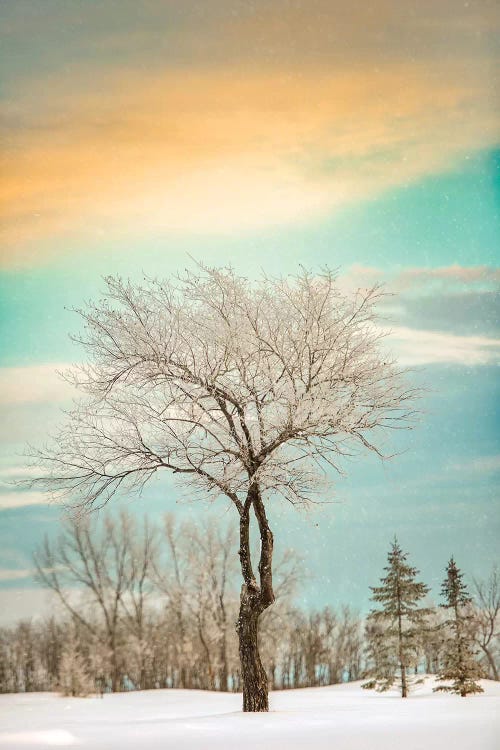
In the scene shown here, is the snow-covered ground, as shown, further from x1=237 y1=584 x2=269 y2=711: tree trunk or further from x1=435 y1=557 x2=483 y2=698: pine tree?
x1=435 y1=557 x2=483 y2=698: pine tree

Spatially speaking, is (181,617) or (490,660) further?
(181,617)

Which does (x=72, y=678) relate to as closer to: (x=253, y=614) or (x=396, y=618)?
(x=396, y=618)

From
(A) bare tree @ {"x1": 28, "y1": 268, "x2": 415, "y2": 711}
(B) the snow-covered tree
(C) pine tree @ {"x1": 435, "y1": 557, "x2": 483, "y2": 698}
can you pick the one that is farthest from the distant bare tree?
(A) bare tree @ {"x1": 28, "y1": 268, "x2": 415, "y2": 711}

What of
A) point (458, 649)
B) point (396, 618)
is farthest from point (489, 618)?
point (458, 649)

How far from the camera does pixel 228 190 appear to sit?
5762 millimetres

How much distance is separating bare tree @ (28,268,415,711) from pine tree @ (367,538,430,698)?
19.0 ft

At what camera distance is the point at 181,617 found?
12.4 metres

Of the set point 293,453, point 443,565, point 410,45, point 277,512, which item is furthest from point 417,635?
point 410,45

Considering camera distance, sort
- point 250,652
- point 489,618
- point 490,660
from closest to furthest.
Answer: point 250,652, point 489,618, point 490,660

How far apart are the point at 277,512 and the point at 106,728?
2115 mm

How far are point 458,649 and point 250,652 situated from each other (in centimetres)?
503

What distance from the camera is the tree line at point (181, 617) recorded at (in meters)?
11.4

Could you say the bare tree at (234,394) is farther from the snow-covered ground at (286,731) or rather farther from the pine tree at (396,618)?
the pine tree at (396,618)

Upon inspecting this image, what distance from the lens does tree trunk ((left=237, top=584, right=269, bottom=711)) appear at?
5.10 m
